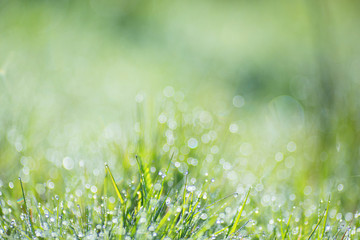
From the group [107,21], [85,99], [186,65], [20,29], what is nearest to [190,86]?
[186,65]

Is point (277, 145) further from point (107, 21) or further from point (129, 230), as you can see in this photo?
point (107, 21)

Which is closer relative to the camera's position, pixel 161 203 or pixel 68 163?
pixel 161 203

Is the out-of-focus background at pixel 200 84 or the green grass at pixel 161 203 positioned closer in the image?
the green grass at pixel 161 203

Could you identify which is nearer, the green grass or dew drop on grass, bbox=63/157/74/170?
the green grass

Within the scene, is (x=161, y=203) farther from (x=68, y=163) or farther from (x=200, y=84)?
(x=200, y=84)

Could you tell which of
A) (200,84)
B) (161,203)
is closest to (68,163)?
(161,203)

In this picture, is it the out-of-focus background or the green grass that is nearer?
the green grass

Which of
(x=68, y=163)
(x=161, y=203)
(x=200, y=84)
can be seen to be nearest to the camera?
(x=161, y=203)

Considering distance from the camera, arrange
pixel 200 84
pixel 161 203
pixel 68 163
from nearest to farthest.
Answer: pixel 161 203
pixel 68 163
pixel 200 84
